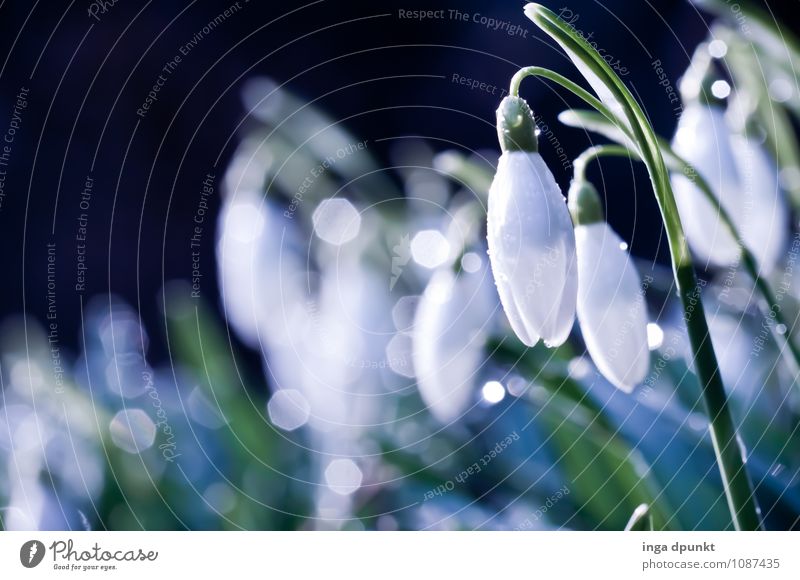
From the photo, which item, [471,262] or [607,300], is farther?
[471,262]

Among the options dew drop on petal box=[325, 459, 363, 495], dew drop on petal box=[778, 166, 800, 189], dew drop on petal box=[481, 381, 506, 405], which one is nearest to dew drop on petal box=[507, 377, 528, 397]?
dew drop on petal box=[481, 381, 506, 405]

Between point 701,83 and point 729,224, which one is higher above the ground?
point 701,83

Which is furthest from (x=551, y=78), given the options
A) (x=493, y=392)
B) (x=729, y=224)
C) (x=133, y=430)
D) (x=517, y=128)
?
(x=133, y=430)

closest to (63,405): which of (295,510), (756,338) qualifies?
(295,510)

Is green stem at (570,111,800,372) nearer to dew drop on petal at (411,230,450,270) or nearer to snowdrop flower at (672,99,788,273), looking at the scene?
snowdrop flower at (672,99,788,273)

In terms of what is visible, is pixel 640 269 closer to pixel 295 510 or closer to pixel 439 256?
pixel 439 256

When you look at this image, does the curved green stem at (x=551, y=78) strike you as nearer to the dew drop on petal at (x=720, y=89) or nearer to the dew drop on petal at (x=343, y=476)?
the dew drop on petal at (x=720, y=89)

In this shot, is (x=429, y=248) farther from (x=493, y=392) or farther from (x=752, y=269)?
(x=752, y=269)
